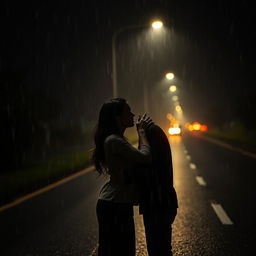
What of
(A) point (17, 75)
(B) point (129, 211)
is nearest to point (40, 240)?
(B) point (129, 211)

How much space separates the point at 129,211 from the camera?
283 centimetres

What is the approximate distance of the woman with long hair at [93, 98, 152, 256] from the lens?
110 inches

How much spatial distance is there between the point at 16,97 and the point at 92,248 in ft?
41.4

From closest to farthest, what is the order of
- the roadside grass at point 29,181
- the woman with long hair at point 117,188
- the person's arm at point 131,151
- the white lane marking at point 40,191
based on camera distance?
the person's arm at point 131,151 < the woman with long hair at point 117,188 < the white lane marking at point 40,191 < the roadside grass at point 29,181

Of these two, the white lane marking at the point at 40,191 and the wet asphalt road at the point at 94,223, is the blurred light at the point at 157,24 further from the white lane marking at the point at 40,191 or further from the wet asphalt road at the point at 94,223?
the wet asphalt road at the point at 94,223

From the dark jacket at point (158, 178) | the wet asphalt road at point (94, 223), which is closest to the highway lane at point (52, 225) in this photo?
the wet asphalt road at point (94, 223)

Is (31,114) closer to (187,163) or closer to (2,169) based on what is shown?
(2,169)

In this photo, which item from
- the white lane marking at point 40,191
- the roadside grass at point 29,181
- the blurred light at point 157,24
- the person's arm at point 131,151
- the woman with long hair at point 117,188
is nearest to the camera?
the person's arm at point 131,151

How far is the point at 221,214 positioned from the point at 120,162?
4811 millimetres

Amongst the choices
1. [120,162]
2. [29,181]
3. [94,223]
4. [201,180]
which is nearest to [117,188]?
[120,162]

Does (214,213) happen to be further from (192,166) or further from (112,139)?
(192,166)

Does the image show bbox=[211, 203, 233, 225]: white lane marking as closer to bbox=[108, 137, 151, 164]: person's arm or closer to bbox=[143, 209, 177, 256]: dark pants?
bbox=[143, 209, 177, 256]: dark pants

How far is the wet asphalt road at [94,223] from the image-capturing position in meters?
5.12

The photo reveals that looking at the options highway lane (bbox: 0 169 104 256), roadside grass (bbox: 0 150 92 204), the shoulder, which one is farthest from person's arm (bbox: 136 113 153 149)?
roadside grass (bbox: 0 150 92 204)
